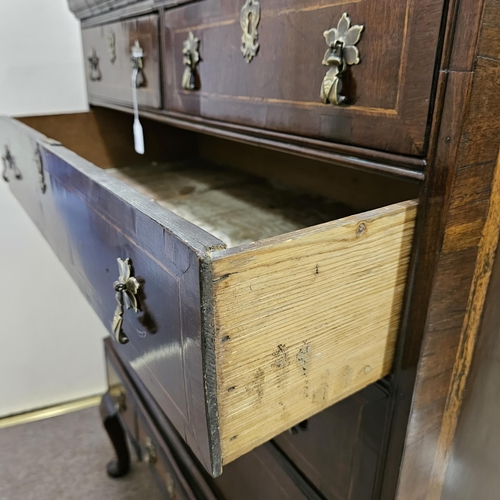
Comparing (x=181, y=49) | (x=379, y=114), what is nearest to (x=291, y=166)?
(x=181, y=49)

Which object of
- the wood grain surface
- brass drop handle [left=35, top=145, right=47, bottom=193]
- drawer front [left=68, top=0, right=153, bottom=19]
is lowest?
the wood grain surface

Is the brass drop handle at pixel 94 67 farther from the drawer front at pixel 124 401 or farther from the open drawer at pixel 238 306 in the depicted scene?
the drawer front at pixel 124 401

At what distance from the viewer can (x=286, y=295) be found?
14.7 inches

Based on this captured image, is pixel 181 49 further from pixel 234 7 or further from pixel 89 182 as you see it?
pixel 89 182

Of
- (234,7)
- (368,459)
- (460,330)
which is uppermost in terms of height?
(234,7)

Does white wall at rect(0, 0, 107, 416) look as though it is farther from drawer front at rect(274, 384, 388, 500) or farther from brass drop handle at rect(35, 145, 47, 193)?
drawer front at rect(274, 384, 388, 500)

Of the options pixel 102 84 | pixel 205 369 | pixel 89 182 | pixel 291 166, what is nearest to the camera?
pixel 205 369

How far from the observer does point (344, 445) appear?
2.02 ft

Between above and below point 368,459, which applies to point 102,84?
above

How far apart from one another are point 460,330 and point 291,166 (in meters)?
0.45

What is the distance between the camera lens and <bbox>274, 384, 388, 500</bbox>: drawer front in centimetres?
58

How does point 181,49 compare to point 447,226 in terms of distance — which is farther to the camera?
point 181,49

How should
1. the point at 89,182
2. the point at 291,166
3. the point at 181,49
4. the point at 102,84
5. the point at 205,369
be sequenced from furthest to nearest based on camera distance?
the point at 102,84 < the point at 291,166 < the point at 181,49 < the point at 89,182 < the point at 205,369

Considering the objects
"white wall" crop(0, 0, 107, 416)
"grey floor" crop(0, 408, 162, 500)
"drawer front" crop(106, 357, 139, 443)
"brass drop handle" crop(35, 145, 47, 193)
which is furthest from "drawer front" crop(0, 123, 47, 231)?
"grey floor" crop(0, 408, 162, 500)
